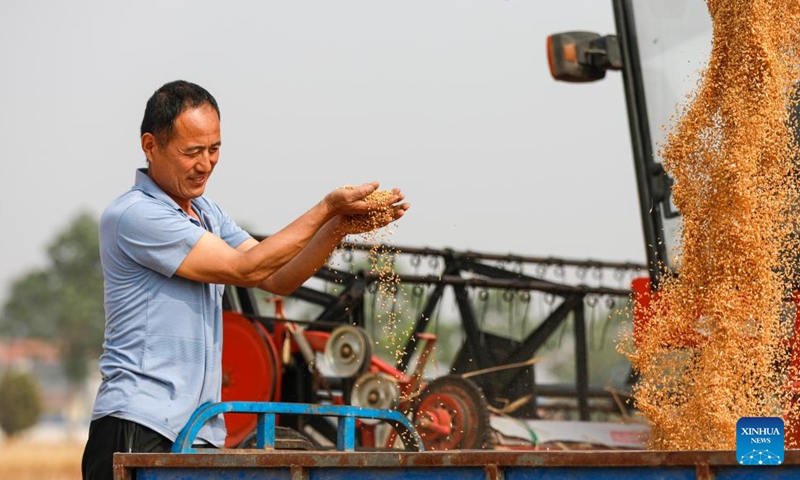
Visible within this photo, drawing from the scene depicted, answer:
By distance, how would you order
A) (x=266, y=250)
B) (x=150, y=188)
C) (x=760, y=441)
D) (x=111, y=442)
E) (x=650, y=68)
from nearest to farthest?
(x=760, y=441) < (x=111, y=442) < (x=266, y=250) < (x=150, y=188) < (x=650, y=68)

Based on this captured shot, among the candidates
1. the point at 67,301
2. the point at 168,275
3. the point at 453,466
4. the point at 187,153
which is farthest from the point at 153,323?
the point at 67,301

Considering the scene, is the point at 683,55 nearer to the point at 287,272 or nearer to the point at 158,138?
the point at 287,272

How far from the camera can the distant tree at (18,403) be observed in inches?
1754

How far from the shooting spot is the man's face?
3195 millimetres

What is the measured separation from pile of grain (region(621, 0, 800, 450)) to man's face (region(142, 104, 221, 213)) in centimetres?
138

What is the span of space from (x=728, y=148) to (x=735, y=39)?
1.10 ft

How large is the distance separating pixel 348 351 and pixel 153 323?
2433 millimetres

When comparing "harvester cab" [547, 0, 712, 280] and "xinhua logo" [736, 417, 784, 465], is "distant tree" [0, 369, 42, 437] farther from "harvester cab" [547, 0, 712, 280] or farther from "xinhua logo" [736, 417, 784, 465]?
"xinhua logo" [736, 417, 784, 465]

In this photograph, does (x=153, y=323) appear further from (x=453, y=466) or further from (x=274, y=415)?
(x=453, y=466)

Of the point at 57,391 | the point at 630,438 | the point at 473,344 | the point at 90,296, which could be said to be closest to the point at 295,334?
the point at 473,344

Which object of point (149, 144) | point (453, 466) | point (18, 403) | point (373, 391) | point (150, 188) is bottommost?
point (18, 403)

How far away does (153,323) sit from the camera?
311cm

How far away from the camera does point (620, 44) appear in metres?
4.96

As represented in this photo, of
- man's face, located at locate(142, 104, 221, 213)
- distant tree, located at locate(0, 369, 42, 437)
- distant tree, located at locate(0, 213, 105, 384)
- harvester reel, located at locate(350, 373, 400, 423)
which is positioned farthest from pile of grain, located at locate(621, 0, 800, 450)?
distant tree, located at locate(0, 213, 105, 384)
